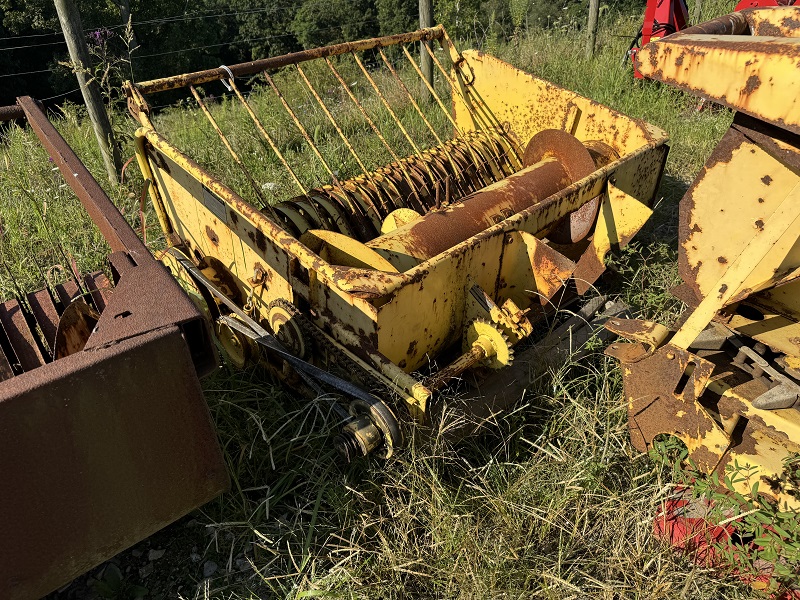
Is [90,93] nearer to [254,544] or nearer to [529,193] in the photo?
[529,193]

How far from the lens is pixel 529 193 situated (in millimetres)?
3141

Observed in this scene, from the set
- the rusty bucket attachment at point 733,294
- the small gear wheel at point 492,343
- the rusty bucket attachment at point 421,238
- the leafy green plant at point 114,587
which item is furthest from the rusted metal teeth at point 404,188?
the leafy green plant at point 114,587

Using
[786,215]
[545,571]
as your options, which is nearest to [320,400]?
[545,571]

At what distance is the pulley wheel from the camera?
314 centimetres

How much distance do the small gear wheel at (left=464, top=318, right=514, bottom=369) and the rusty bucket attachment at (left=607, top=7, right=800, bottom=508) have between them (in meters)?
0.45

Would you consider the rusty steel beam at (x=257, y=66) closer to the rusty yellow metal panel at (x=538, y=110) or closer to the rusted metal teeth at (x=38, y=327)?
the rusty yellow metal panel at (x=538, y=110)

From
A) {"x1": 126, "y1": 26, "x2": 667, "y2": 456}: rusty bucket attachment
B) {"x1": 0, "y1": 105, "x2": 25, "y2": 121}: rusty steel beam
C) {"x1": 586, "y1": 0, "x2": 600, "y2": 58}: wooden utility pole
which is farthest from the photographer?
{"x1": 586, "y1": 0, "x2": 600, "y2": 58}: wooden utility pole

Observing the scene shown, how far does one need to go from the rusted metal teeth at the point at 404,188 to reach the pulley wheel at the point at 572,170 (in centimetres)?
57

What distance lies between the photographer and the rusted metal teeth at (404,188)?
3.27 metres

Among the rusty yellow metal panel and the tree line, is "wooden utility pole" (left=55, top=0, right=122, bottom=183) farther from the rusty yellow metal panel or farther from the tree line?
the tree line

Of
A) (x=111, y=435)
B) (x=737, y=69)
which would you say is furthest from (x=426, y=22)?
(x=111, y=435)

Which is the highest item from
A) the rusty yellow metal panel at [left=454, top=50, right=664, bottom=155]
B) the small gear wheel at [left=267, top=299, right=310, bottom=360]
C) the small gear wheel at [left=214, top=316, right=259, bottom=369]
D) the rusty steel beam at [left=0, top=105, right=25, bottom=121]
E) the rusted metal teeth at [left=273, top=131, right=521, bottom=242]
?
the rusty steel beam at [left=0, top=105, right=25, bottom=121]

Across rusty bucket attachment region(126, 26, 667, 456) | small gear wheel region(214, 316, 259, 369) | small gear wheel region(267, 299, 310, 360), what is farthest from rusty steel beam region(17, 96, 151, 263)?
small gear wheel region(214, 316, 259, 369)

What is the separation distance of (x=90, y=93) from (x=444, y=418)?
3606mm
